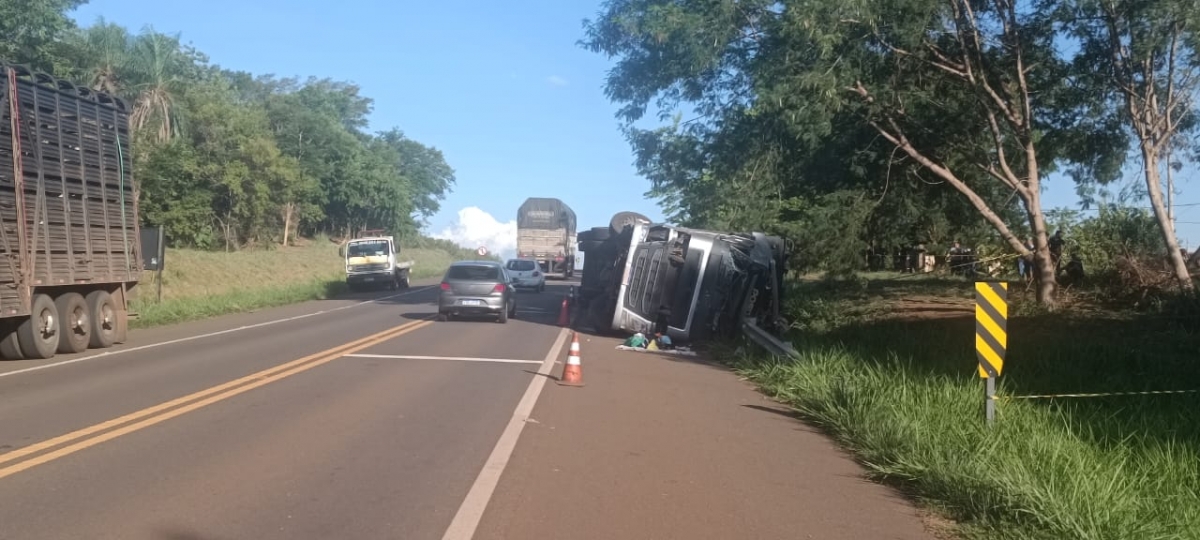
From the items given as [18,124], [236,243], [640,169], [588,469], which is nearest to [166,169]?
Answer: [236,243]

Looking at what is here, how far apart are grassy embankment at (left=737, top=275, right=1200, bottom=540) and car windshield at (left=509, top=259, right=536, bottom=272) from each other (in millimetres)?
25545

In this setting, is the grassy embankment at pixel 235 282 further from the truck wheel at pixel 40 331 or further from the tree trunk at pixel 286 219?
the truck wheel at pixel 40 331

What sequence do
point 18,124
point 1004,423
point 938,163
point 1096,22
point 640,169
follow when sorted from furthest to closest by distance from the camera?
1. point 640,169
2. point 938,163
3. point 1096,22
4. point 18,124
5. point 1004,423

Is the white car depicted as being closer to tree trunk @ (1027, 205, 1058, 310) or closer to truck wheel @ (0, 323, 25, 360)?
tree trunk @ (1027, 205, 1058, 310)

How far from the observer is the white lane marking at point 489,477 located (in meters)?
6.37

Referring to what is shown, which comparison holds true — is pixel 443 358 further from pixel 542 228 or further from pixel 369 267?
pixel 542 228

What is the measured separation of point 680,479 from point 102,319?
44.7ft

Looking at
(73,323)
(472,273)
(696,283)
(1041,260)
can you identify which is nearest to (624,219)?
(472,273)

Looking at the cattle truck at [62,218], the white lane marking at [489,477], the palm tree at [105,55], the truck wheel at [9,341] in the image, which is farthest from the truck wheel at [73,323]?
the palm tree at [105,55]

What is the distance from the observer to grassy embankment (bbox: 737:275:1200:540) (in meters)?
6.68

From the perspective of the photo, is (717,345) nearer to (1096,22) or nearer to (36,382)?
(1096,22)

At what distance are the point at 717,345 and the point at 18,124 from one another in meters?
12.1

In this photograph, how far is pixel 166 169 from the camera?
43.3 m

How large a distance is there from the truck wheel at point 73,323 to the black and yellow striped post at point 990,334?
46.5 ft
